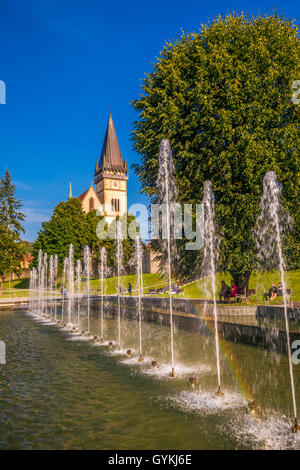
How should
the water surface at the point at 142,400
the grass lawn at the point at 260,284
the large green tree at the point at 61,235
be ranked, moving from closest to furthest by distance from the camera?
the water surface at the point at 142,400
the grass lawn at the point at 260,284
the large green tree at the point at 61,235

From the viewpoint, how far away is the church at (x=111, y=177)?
114m

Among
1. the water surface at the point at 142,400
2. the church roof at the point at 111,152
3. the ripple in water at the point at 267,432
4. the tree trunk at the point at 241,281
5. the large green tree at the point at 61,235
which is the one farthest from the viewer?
the church roof at the point at 111,152

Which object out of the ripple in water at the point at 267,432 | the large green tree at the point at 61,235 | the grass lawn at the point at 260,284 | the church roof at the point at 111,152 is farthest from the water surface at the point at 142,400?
the church roof at the point at 111,152

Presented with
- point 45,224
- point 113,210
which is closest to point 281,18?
point 45,224

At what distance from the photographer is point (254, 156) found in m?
17.7

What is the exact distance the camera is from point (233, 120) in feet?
62.1

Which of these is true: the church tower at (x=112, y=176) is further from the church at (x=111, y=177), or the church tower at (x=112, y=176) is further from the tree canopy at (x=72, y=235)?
the tree canopy at (x=72, y=235)

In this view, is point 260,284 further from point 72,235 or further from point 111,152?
point 111,152

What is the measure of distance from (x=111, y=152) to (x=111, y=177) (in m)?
8.15

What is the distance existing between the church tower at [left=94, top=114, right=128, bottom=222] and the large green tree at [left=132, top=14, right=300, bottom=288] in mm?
93301

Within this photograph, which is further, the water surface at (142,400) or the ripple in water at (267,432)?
the water surface at (142,400)

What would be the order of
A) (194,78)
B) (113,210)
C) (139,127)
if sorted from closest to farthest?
(194,78), (139,127), (113,210)

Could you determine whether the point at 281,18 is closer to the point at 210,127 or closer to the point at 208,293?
the point at 210,127
